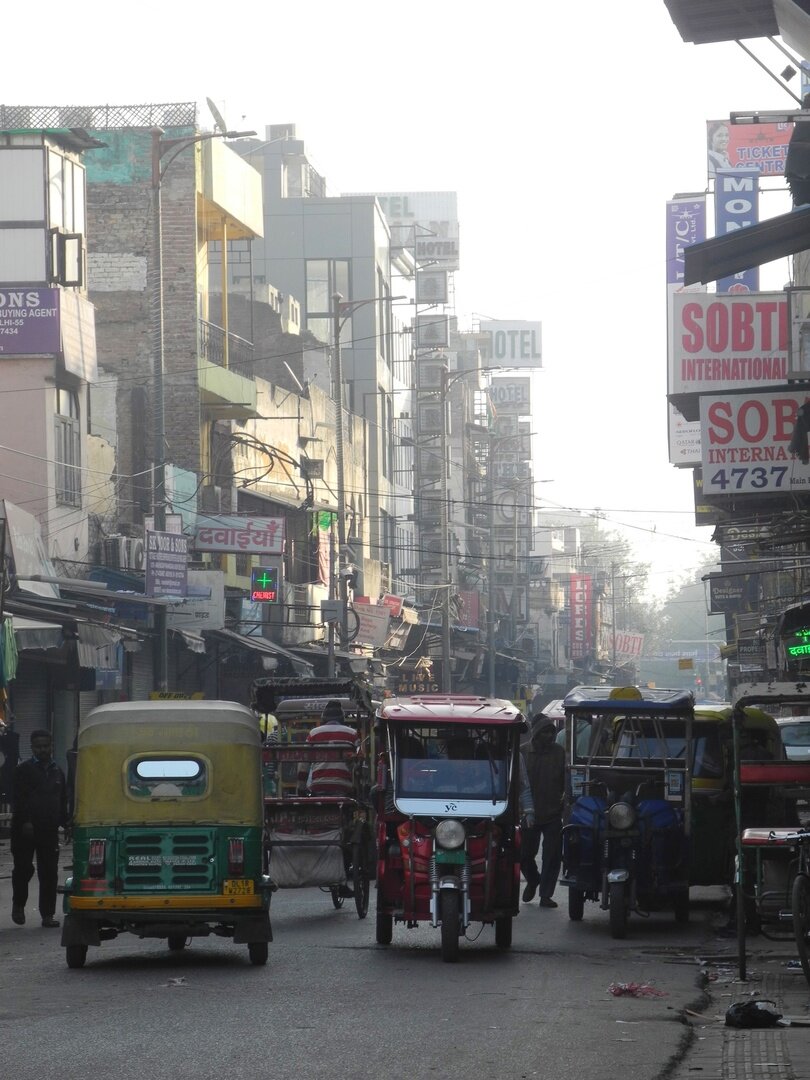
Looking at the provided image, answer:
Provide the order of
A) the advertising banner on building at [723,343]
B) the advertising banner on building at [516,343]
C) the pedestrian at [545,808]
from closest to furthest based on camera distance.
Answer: the pedestrian at [545,808] → the advertising banner on building at [723,343] → the advertising banner on building at [516,343]

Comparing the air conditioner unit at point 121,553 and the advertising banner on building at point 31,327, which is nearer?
the advertising banner on building at point 31,327

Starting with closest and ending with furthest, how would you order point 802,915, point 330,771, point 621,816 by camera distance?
point 802,915 → point 621,816 → point 330,771

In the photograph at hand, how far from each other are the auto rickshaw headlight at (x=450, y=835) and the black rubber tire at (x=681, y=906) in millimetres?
3159

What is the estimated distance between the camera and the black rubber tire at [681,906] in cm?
1612

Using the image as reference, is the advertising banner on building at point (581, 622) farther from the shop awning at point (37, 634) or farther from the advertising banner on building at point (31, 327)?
the shop awning at point (37, 634)

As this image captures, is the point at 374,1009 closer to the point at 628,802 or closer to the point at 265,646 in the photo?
the point at 628,802

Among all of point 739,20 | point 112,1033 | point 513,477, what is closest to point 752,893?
point 112,1033

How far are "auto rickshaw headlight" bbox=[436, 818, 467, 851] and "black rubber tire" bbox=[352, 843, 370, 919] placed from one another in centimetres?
311

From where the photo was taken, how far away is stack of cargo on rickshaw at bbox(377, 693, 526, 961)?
13.7 m

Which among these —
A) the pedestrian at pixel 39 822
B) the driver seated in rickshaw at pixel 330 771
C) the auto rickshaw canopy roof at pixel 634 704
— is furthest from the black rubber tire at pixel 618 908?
the pedestrian at pixel 39 822

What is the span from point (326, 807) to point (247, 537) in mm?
21920

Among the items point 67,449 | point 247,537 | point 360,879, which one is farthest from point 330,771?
point 247,537

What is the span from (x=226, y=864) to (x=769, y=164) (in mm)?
29797

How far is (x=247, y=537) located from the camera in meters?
38.5
